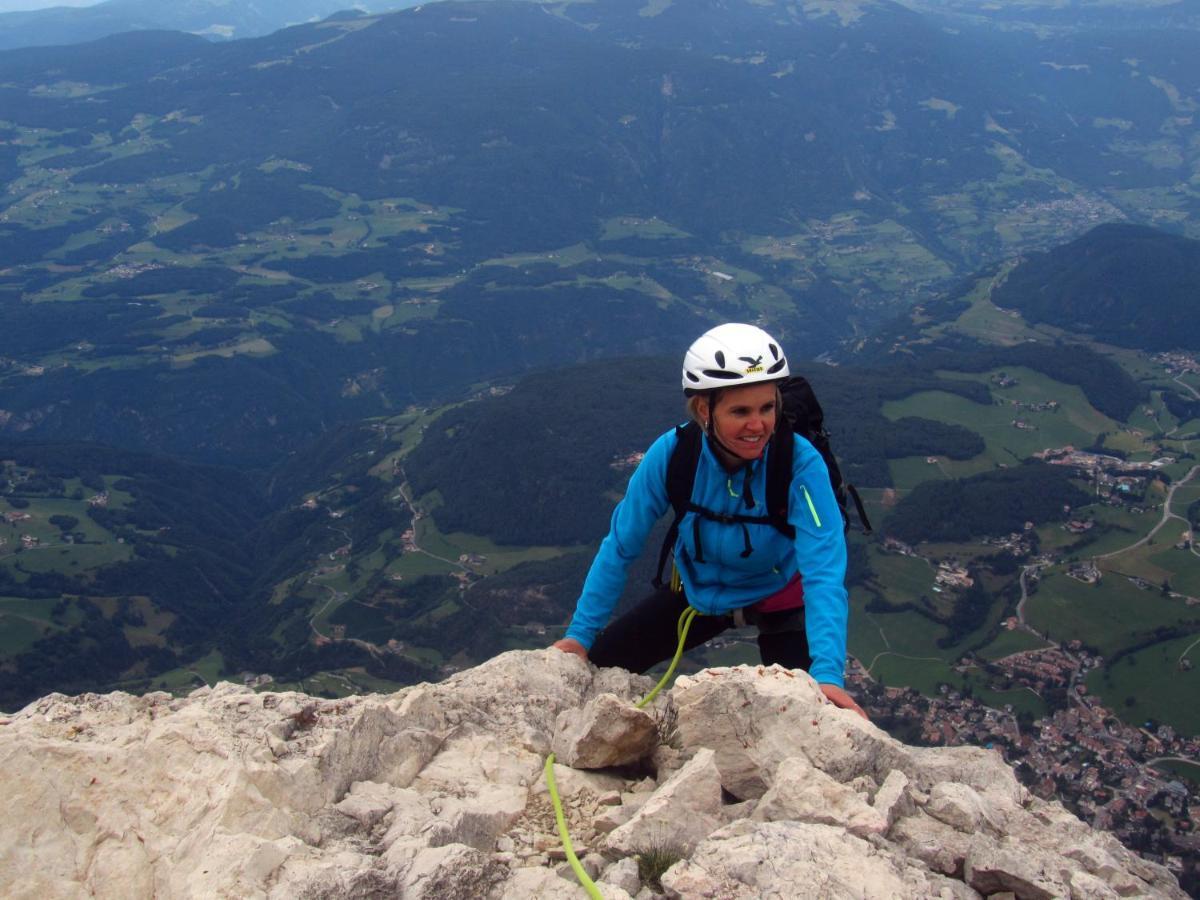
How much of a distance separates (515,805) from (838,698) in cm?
320

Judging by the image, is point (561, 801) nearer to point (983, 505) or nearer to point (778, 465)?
point (778, 465)

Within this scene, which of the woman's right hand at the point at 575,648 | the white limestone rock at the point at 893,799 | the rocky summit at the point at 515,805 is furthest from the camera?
the woman's right hand at the point at 575,648

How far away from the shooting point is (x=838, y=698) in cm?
868

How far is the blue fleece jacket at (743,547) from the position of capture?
869cm

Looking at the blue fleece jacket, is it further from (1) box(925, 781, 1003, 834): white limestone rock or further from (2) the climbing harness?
(1) box(925, 781, 1003, 834): white limestone rock

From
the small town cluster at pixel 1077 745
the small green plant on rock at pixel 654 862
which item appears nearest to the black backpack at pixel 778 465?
the small green plant on rock at pixel 654 862

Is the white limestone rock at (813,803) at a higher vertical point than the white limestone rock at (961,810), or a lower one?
higher

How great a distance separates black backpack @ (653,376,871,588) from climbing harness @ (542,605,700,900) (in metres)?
1.14

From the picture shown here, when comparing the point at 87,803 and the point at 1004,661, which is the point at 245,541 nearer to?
the point at 1004,661

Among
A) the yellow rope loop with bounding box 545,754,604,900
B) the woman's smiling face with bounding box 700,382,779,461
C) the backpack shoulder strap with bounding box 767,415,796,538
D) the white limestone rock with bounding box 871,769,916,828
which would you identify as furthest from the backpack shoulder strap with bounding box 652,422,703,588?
the white limestone rock with bounding box 871,769,916,828

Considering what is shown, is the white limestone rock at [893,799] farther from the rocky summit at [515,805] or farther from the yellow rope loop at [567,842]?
the yellow rope loop at [567,842]

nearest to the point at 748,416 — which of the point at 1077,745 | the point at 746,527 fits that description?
the point at 746,527

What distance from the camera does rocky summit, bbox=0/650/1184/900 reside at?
6598 mm

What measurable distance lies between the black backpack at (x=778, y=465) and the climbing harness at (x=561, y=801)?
1.14m
